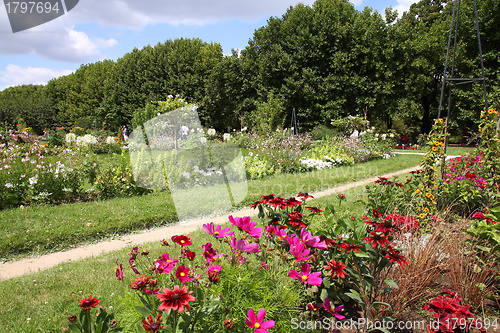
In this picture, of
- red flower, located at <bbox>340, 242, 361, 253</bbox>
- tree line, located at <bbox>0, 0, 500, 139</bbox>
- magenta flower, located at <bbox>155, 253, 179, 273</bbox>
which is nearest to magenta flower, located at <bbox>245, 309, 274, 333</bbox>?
magenta flower, located at <bbox>155, 253, 179, 273</bbox>

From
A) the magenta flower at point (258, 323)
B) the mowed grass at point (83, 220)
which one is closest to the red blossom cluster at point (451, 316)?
the magenta flower at point (258, 323)

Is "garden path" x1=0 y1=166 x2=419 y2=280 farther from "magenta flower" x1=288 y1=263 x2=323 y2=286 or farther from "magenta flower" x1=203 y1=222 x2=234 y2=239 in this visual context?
"magenta flower" x1=288 y1=263 x2=323 y2=286

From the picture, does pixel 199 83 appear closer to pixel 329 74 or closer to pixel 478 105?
pixel 329 74

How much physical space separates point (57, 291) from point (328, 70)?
19031mm

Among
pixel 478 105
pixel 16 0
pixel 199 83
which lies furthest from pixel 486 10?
pixel 16 0

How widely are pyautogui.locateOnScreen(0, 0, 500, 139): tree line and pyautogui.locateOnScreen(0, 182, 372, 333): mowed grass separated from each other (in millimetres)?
12029

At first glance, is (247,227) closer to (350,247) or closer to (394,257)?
(350,247)

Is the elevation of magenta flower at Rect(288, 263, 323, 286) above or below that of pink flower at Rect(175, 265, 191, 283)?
below

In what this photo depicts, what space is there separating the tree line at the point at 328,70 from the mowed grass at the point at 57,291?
39.5ft

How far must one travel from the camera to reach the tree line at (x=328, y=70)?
18.1 m

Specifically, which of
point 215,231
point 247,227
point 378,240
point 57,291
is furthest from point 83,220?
point 378,240

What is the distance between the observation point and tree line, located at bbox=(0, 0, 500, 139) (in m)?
18.1

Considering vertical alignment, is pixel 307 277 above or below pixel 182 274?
below

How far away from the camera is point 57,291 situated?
112 inches
